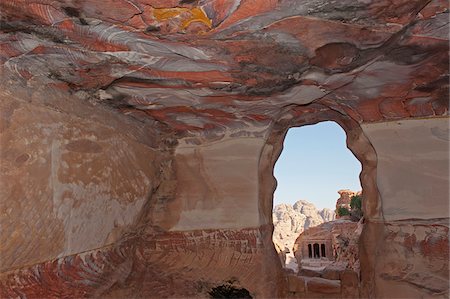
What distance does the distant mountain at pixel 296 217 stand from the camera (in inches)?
1747

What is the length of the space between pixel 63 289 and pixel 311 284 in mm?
3673

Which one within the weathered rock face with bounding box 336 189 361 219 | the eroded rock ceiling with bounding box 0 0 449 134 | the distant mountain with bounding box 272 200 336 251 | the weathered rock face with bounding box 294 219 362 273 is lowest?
the distant mountain with bounding box 272 200 336 251

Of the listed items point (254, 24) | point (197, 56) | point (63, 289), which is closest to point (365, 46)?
point (254, 24)

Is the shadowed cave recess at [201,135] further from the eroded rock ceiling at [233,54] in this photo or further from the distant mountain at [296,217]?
the distant mountain at [296,217]

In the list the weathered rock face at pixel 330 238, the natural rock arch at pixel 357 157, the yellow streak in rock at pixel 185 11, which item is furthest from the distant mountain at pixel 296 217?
the yellow streak in rock at pixel 185 11

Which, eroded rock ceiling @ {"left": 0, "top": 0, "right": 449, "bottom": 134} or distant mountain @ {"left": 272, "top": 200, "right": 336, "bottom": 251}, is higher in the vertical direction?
eroded rock ceiling @ {"left": 0, "top": 0, "right": 449, "bottom": 134}

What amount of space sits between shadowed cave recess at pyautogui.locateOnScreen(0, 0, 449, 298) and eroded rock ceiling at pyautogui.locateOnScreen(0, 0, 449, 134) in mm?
16

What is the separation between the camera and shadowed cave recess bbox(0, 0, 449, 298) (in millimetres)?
2498

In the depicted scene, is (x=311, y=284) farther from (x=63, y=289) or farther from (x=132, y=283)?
(x=63, y=289)

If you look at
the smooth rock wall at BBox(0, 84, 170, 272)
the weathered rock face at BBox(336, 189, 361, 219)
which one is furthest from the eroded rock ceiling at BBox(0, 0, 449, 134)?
the weathered rock face at BBox(336, 189, 361, 219)

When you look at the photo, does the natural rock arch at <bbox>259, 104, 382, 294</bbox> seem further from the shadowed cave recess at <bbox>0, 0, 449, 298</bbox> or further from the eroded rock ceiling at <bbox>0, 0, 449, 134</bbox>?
the eroded rock ceiling at <bbox>0, 0, 449, 134</bbox>

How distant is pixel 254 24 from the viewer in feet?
8.09

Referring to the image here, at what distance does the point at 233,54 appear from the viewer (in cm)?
295

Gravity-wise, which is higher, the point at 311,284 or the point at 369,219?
the point at 369,219
